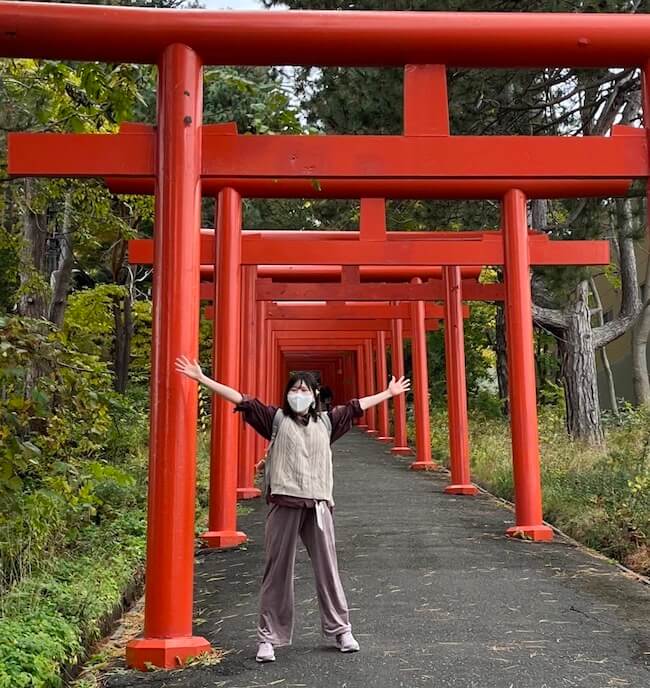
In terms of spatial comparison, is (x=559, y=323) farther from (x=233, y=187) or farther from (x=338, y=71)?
(x=233, y=187)

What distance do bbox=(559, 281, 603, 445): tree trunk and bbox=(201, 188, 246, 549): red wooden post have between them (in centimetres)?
703

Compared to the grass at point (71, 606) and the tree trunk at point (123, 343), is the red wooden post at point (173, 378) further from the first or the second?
the tree trunk at point (123, 343)

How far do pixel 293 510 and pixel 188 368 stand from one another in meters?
0.94

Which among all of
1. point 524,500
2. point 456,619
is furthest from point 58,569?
point 524,500

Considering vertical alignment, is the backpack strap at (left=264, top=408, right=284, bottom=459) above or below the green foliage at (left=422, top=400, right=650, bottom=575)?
above

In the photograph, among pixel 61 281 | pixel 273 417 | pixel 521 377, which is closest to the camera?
pixel 273 417

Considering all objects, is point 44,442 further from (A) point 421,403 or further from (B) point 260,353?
(A) point 421,403

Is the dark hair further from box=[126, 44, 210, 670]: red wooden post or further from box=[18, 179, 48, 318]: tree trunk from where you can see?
box=[18, 179, 48, 318]: tree trunk

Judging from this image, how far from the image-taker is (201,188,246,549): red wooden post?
7711mm

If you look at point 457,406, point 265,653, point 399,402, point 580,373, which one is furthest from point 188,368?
point 399,402

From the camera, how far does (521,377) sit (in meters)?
8.02

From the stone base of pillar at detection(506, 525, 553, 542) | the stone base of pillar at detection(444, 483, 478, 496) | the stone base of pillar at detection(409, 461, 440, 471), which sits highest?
the stone base of pillar at detection(409, 461, 440, 471)

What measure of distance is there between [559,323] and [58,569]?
9.63 meters

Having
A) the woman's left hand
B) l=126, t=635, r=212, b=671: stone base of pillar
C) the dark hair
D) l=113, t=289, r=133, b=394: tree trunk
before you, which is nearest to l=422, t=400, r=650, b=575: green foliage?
the woman's left hand
